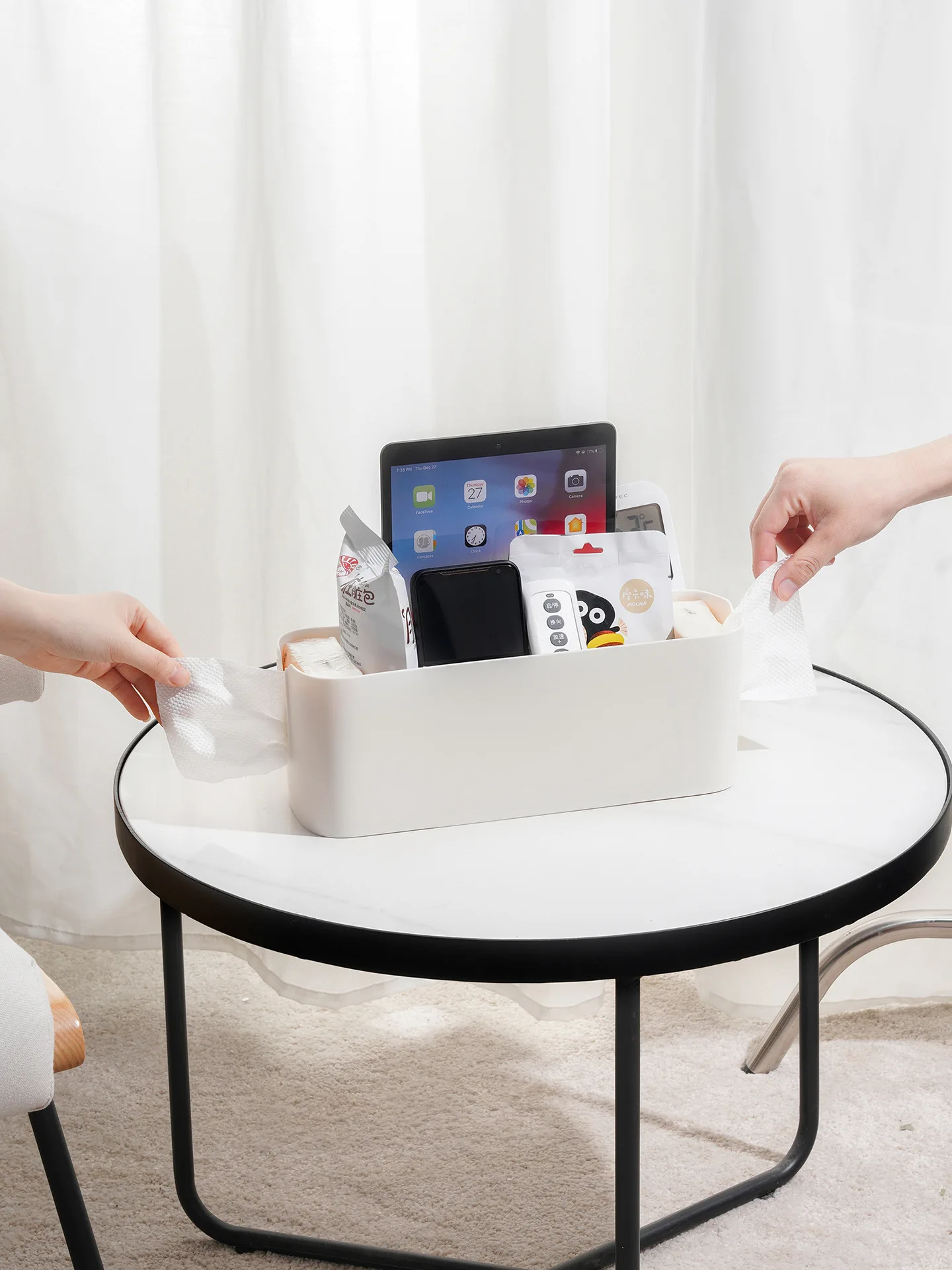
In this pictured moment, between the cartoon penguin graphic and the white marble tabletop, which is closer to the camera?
the white marble tabletop

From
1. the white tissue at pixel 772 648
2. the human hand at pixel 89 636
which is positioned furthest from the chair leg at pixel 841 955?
the human hand at pixel 89 636

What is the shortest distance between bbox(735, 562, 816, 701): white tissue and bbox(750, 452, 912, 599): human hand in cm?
9

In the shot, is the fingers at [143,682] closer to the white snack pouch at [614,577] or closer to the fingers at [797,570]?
the white snack pouch at [614,577]

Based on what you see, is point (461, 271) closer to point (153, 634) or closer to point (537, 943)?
point (153, 634)

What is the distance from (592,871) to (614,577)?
216 mm

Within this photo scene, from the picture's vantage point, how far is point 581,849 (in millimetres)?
796

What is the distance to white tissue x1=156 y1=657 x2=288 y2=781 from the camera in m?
0.84

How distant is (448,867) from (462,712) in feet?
0.34

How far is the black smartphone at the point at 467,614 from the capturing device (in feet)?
2.65

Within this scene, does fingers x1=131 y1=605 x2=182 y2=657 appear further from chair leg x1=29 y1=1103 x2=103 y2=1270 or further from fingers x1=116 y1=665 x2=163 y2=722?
chair leg x1=29 y1=1103 x2=103 y2=1270

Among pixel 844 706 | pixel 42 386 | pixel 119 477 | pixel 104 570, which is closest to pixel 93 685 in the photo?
pixel 104 570

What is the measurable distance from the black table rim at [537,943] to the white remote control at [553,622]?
Result: 0.72ft

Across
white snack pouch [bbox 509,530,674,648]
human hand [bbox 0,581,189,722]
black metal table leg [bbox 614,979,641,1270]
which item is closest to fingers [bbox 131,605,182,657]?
human hand [bbox 0,581,189,722]

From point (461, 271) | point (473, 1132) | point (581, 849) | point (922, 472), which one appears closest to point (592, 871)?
point (581, 849)
